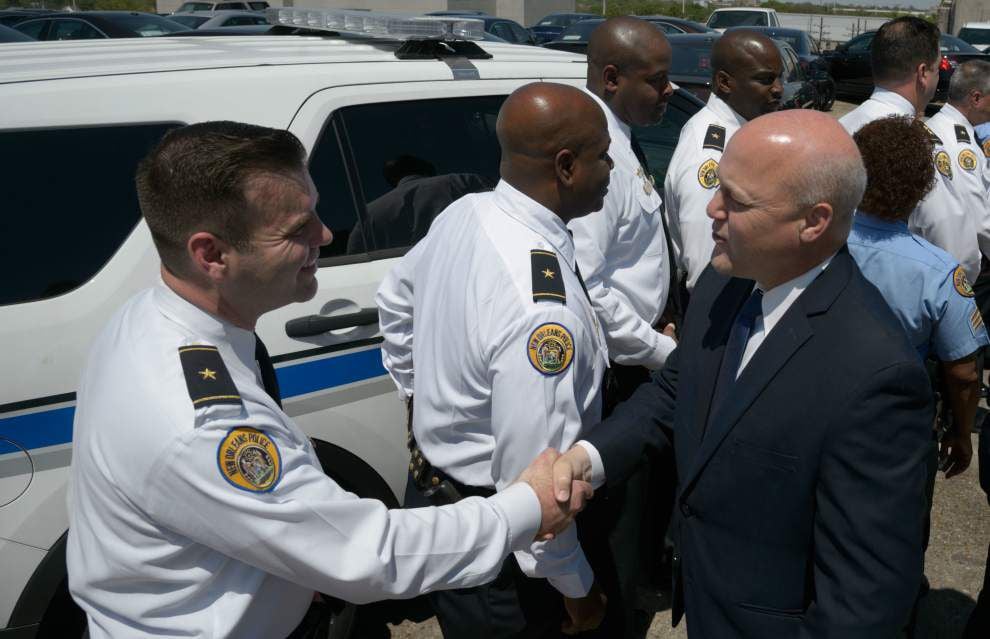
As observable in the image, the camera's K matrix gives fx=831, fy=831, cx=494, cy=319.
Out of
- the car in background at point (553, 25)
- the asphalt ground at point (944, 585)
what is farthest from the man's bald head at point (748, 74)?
the car in background at point (553, 25)

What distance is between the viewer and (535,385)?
1810 mm

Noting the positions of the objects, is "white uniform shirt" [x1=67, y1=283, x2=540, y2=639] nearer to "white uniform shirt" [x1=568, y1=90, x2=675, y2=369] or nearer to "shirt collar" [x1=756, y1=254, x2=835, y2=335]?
"shirt collar" [x1=756, y1=254, x2=835, y2=335]

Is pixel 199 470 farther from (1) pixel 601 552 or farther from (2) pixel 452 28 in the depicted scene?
(2) pixel 452 28

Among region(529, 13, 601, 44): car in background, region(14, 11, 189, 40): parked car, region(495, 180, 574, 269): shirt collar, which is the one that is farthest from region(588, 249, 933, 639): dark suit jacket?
region(529, 13, 601, 44): car in background

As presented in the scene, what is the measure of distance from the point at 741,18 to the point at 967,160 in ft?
67.5

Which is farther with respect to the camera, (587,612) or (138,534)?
(587,612)

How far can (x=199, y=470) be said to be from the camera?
1.32 metres

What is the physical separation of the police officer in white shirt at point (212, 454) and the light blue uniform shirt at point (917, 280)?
5.38 feet

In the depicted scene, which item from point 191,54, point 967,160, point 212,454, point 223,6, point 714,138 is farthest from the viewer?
point 223,6

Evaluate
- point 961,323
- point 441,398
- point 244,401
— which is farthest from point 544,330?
point 961,323

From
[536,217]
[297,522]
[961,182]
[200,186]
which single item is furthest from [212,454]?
[961,182]

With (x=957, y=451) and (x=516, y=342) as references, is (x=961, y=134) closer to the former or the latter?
(x=957, y=451)

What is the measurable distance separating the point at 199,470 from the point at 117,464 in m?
0.14

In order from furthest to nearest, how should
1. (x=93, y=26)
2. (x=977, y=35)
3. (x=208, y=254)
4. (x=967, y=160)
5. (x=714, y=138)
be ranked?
(x=977, y=35) → (x=93, y=26) → (x=967, y=160) → (x=714, y=138) → (x=208, y=254)
